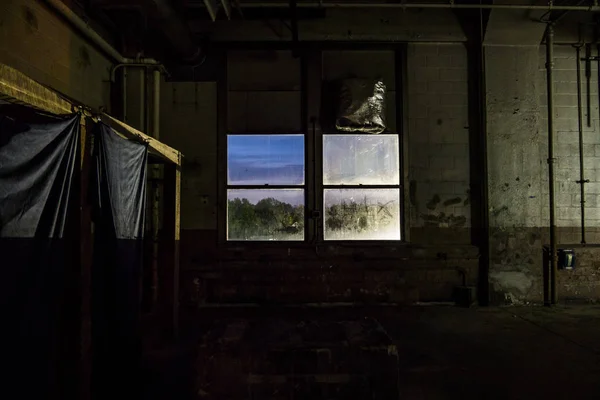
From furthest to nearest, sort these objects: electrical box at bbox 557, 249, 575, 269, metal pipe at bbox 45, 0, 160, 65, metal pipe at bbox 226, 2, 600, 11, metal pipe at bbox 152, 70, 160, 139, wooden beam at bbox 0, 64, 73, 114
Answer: electrical box at bbox 557, 249, 575, 269, metal pipe at bbox 152, 70, 160, 139, metal pipe at bbox 226, 2, 600, 11, metal pipe at bbox 45, 0, 160, 65, wooden beam at bbox 0, 64, 73, 114

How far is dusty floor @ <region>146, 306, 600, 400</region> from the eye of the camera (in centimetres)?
285

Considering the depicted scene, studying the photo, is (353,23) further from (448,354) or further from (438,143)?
(448,354)

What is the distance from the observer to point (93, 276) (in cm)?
359

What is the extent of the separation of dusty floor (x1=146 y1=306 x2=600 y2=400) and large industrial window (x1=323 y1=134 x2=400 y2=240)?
1407 millimetres

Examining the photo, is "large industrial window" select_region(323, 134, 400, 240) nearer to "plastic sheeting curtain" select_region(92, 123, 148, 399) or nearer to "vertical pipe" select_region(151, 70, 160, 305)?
"vertical pipe" select_region(151, 70, 160, 305)

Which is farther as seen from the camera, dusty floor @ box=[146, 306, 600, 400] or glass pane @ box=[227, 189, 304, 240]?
glass pane @ box=[227, 189, 304, 240]

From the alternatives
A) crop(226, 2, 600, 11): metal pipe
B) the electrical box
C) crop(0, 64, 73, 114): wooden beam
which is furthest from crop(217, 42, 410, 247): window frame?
crop(0, 64, 73, 114): wooden beam

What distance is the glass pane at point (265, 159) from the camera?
7434mm

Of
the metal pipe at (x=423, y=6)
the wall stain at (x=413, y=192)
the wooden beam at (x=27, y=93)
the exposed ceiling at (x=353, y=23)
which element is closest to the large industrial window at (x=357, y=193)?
the wall stain at (x=413, y=192)

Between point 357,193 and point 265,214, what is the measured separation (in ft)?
5.67

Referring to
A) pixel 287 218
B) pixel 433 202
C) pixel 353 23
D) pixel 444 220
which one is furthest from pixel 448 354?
pixel 353 23

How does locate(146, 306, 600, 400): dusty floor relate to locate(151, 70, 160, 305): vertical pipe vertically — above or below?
below

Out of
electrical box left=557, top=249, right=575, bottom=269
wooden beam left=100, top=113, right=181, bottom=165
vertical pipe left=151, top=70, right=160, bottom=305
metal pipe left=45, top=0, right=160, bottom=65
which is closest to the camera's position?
wooden beam left=100, top=113, right=181, bottom=165

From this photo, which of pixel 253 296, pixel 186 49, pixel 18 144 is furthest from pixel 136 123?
pixel 18 144
